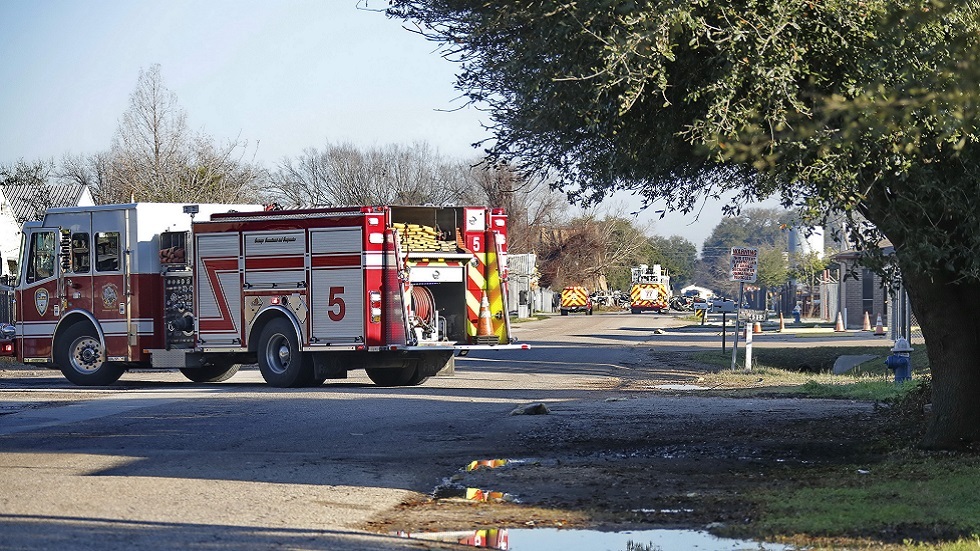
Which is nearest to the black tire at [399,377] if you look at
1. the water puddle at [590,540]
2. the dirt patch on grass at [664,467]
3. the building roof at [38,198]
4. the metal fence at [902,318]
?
the dirt patch on grass at [664,467]

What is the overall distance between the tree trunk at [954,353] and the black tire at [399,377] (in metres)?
11.3

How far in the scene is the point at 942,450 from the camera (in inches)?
405

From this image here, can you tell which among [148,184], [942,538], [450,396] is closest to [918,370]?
[450,396]

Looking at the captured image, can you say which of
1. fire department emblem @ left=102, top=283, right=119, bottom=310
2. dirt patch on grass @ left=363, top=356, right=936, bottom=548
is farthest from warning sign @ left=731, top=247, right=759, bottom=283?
fire department emblem @ left=102, top=283, right=119, bottom=310

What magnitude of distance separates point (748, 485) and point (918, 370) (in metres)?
13.7

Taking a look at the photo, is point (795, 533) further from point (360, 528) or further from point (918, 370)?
point (918, 370)

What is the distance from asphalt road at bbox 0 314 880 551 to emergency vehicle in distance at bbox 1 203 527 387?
65 centimetres

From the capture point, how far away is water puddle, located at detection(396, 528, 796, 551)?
7160mm

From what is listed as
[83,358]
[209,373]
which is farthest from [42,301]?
[209,373]

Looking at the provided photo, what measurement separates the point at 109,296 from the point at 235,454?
10339 millimetres

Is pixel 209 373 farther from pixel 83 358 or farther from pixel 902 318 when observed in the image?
pixel 902 318

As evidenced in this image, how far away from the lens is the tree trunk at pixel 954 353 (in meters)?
10.3

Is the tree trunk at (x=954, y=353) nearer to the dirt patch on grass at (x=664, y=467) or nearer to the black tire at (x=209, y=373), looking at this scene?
→ the dirt patch on grass at (x=664, y=467)

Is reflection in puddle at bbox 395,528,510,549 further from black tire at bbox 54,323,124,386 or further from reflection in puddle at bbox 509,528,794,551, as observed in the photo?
black tire at bbox 54,323,124,386
